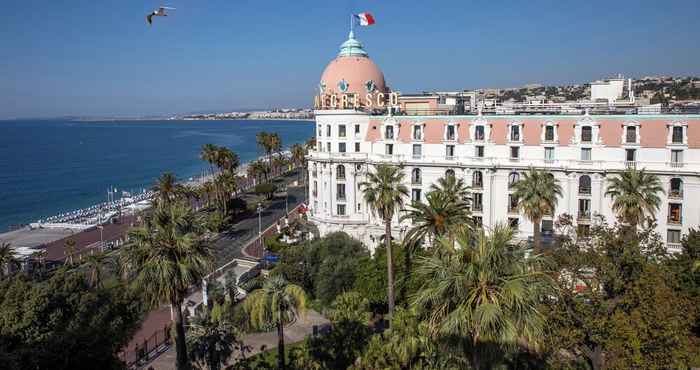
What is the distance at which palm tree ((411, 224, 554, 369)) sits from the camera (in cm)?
1920

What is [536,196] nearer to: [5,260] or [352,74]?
[352,74]

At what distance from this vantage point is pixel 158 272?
31484 millimetres

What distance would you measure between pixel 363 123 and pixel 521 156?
22.3 m

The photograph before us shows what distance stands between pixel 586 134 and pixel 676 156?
9336 mm

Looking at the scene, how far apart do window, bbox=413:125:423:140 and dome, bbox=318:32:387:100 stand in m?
10.5

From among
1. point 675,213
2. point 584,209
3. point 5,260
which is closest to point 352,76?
point 584,209

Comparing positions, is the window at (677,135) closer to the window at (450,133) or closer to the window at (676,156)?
the window at (676,156)

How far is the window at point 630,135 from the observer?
57600 millimetres

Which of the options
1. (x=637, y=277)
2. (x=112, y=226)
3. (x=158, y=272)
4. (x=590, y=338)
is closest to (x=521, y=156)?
(x=637, y=277)

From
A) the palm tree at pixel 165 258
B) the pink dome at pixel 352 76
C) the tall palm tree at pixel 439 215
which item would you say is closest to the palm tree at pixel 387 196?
the tall palm tree at pixel 439 215

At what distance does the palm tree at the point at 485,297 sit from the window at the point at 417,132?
158ft

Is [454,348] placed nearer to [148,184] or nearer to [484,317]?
[484,317]

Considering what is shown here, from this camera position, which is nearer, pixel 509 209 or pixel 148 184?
pixel 509 209

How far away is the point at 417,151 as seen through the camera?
69125mm
